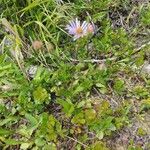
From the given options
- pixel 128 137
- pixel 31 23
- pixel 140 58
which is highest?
pixel 31 23

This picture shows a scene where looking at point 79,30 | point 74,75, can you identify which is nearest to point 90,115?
point 74,75

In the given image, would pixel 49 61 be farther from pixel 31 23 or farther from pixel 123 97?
pixel 123 97

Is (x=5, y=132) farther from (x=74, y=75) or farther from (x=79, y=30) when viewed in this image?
(x=79, y=30)

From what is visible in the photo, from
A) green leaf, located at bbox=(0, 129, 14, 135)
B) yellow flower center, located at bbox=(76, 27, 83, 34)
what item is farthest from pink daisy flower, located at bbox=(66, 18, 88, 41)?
green leaf, located at bbox=(0, 129, 14, 135)

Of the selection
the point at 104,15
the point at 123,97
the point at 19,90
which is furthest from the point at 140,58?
the point at 19,90

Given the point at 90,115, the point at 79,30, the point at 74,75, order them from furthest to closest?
the point at 79,30 → the point at 74,75 → the point at 90,115

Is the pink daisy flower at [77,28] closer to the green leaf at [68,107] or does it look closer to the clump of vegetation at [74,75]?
the clump of vegetation at [74,75]

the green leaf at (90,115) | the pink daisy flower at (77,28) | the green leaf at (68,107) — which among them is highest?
the pink daisy flower at (77,28)

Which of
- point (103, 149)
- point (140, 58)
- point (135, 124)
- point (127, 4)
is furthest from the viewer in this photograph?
point (127, 4)

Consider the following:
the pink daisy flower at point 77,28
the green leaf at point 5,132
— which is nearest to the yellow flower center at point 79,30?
the pink daisy flower at point 77,28
